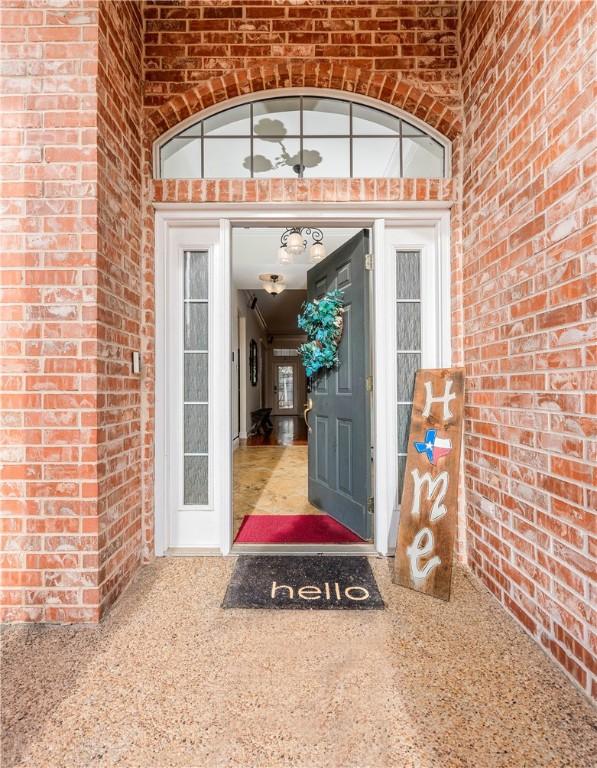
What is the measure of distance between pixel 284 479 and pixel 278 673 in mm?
2851

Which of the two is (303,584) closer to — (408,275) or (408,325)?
(408,325)

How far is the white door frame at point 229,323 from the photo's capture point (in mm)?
2309

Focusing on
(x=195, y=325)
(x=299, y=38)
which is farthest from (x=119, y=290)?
(x=299, y=38)

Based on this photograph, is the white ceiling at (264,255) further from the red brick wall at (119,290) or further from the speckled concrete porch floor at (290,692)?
the speckled concrete porch floor at (290,692)

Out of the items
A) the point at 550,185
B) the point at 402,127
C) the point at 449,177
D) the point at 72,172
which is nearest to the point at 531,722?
the point at 550,185

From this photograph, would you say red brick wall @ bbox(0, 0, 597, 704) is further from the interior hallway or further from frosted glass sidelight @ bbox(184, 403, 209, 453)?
the interior hallway

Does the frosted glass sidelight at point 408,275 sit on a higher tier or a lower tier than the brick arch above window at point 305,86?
lower

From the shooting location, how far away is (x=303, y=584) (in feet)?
6.59

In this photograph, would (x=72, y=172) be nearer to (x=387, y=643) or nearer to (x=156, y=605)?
(x=156, y=605)


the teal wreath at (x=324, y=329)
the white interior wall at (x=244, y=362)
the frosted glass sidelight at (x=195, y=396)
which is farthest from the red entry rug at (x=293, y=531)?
the white interior wall at (x=244, y=362)

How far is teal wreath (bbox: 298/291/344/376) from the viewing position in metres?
2.89

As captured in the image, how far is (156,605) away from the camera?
1.83 metres

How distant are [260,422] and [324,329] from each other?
6.49 meters

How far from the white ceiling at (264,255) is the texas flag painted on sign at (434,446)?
108 inches
